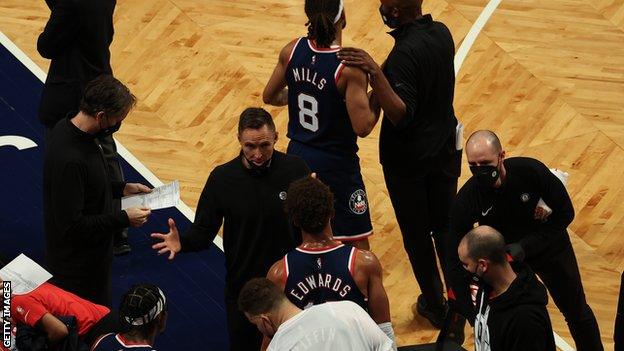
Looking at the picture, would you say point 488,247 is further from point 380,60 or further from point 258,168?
point 380,60

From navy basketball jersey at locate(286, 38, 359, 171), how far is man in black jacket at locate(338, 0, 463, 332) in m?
0.20

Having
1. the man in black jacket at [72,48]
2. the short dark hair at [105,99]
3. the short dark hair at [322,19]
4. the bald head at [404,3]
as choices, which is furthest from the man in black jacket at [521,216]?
the man in black jacket at [72,48]

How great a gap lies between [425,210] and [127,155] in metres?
2.93

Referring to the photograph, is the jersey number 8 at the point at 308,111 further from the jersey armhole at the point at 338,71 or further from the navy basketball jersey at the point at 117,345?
the navy basketball jersey at the point at 117,345

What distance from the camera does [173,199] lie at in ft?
25.0

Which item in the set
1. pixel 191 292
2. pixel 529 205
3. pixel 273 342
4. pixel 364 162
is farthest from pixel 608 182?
pixel 273 342

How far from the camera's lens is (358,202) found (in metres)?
7.92

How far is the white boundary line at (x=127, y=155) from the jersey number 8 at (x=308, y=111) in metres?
1.74

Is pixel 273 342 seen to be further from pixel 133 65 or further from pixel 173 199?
pixel 133 65

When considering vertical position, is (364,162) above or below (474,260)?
below

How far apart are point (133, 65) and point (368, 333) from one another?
579 centimetres

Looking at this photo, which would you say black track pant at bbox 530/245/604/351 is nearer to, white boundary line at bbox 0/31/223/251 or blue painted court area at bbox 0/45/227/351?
blue painted court area at bbox 0/45/227/351

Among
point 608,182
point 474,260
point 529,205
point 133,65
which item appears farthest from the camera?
point 133,65

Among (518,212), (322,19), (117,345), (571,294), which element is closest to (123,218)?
(117,345)
